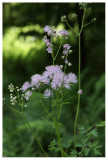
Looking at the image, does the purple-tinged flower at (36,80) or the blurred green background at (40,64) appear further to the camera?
the blurred green background at (40,64)

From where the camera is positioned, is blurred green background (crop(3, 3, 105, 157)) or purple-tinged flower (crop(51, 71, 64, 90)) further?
blurred green background (crop(3, 3, 105, 157))

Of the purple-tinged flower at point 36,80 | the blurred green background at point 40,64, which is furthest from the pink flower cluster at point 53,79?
the blurred green background at point 40,64

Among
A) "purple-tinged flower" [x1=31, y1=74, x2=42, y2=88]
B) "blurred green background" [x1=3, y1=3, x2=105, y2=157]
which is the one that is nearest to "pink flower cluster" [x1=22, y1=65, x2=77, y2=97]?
"purple-tinged flower" [x1=31, y1=74, x2=42, y2=88]

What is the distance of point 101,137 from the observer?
209 centimetres

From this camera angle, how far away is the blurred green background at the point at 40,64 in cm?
230

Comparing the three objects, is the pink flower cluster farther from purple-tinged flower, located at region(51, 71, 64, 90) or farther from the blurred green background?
the blurred green background

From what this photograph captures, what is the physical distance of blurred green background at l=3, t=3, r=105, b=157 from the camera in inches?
90.7

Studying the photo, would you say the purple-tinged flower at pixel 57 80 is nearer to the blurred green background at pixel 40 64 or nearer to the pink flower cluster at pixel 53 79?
the pink flower cluster at pixel 53 79

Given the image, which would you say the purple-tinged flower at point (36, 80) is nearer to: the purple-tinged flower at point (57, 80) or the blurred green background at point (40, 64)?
the purple-tinged flower at point (57, 80)

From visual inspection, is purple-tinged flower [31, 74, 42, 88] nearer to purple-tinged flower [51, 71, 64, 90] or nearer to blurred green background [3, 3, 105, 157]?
purple-tinged flower [51, 71, 64, 90]

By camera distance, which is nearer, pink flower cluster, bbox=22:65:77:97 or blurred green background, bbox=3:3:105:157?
pink flower cluster, bbox=22:65:77:97

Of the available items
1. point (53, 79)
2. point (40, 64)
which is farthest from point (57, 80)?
point (40, 64)

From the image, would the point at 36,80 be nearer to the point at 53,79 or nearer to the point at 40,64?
the point at 53,79

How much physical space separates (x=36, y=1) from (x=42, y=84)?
2562mm
